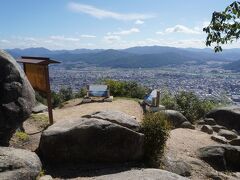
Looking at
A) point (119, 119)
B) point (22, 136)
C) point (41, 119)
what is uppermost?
point (119, 119)

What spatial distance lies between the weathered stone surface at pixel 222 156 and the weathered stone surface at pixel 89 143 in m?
3.77

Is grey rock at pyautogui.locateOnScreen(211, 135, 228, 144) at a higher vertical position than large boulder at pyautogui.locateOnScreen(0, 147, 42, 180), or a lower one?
lower

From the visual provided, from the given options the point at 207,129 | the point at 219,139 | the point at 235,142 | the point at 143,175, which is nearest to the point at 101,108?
the point at 207,129

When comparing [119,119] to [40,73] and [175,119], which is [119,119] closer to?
[40,73]

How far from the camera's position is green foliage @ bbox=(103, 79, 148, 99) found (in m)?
24.5

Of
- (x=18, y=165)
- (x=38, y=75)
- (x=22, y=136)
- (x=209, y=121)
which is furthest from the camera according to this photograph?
Answer: (x=209, y=121)

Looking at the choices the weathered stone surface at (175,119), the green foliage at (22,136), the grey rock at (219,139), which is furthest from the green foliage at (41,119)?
the grey rock at (219,139)

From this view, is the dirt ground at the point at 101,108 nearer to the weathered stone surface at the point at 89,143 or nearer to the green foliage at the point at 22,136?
the green foliage at the point at 22,136

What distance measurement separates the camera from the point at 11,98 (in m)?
9.55

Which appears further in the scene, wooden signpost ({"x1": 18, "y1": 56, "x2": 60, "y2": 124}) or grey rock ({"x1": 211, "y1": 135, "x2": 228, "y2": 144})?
grey rock ({"x1": 211, "y1": 135, "x2": 228, "y2": 144})

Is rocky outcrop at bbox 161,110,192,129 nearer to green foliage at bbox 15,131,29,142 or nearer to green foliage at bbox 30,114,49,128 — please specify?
green foliage at bbox 30,114,49,128

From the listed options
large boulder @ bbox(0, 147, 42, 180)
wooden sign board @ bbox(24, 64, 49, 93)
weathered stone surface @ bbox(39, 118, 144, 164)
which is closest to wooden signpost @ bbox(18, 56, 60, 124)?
wooden sign board @ bbox(24, 64, 49, 93)

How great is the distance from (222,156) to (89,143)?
5.51 meters

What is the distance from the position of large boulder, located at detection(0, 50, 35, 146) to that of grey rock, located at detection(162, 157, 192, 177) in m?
4.61
